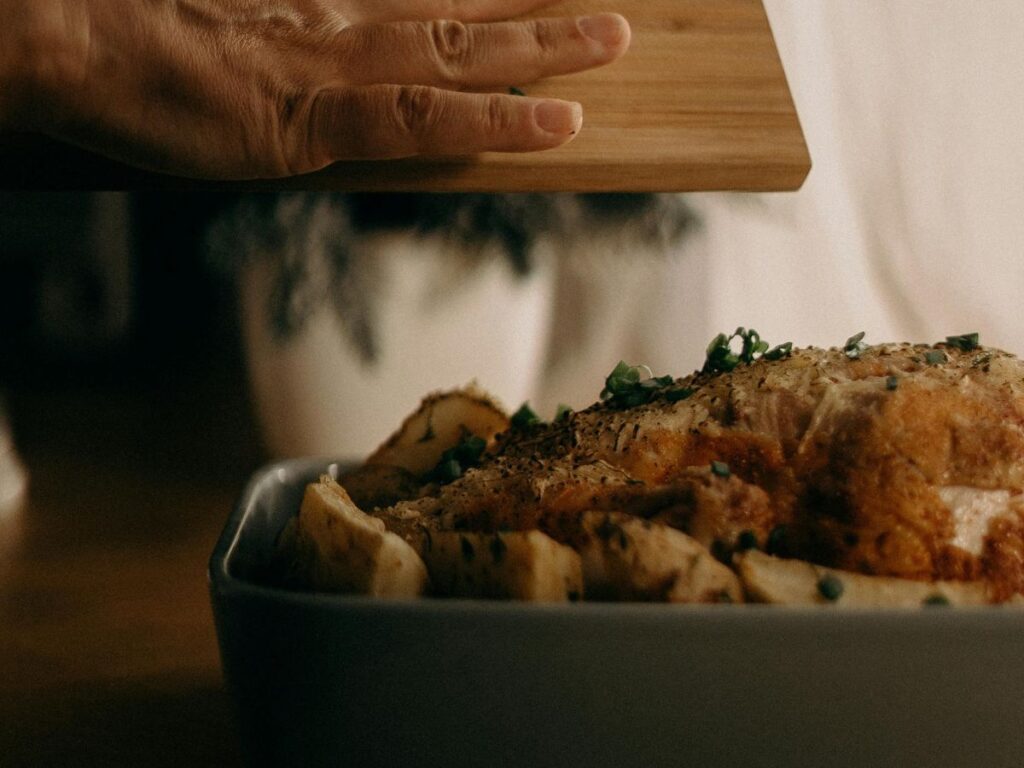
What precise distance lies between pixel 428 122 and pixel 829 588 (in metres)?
0.66

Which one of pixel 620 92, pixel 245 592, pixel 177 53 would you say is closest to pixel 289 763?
pixel 245 592

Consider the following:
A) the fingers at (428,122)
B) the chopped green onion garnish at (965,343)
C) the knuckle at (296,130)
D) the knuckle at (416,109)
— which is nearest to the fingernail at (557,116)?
the fingers at (428,122)

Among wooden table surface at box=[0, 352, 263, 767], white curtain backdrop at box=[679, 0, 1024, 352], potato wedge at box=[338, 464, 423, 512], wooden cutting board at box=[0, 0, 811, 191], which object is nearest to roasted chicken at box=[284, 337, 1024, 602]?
potato wedge at box=[338, 464, 423, 512]

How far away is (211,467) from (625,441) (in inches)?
47.5

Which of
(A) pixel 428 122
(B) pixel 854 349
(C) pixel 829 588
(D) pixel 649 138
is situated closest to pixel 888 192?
(D) pixel 649 138

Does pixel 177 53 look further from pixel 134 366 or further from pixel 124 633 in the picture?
pixel 134 366

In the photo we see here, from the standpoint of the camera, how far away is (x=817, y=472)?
0.73 metres

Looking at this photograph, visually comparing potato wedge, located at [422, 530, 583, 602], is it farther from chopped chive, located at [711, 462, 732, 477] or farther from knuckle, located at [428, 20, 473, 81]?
knuckle, located at [428, 20, 473, 81]

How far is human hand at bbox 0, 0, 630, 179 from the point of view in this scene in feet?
3.61

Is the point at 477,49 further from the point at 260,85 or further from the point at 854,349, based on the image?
the point at 854,349

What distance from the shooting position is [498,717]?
618mm

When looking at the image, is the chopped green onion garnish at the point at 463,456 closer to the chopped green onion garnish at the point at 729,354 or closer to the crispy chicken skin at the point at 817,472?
the crispy chicken skin at the point at 817,472

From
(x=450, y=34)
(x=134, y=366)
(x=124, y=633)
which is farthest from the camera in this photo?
(x=134, y=366)

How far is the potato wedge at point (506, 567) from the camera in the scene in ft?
2.08
